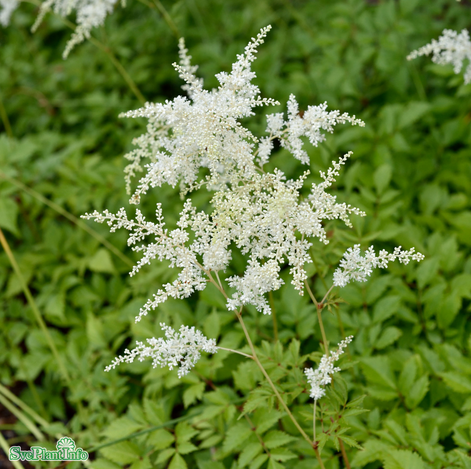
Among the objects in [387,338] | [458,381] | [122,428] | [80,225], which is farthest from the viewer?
[80,225]

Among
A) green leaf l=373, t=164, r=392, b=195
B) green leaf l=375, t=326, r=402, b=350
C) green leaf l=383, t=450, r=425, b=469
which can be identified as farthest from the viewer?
green leaf l=373, t=164, r=392, b=195

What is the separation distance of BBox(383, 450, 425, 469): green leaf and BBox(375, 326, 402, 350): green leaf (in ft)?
1.81

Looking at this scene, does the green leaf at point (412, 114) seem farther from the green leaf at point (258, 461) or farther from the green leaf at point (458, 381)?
the green leaf at point (258, 461)

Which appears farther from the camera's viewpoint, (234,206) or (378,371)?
(378,371)

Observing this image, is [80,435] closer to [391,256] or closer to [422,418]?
[422,418]

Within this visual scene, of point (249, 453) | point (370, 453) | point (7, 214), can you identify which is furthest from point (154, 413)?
point (7, 214)

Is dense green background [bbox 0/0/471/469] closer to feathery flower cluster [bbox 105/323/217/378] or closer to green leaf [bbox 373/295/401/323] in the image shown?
green leaf [bbox 373/295/401/323]

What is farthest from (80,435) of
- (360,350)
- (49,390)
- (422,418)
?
(422,418)

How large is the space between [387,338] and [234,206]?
50.5 inches

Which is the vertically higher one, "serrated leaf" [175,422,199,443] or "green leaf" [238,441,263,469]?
"serrated leaf" [175,422,199,443]

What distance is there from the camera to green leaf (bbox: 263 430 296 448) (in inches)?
73.7

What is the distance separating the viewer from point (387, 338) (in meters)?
2.29

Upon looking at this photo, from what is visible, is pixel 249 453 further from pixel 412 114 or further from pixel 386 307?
pixel 412 114

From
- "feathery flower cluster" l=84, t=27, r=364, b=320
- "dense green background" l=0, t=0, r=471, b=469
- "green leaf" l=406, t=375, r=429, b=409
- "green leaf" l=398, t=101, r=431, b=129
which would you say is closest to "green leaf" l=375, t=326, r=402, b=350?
"dense green background" l=0, t=0, r=471, b=469
